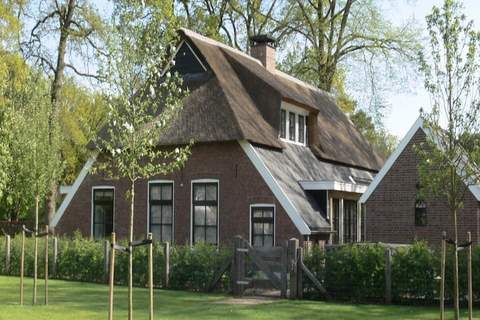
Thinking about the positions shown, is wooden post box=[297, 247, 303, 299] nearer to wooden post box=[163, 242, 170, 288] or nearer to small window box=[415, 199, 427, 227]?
wooden post box=[163, 242, 170, 288]

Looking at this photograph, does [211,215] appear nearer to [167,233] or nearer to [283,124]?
[167,233]

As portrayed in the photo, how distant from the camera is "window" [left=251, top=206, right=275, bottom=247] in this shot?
2422cm

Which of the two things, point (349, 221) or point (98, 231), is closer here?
point (98, 231)

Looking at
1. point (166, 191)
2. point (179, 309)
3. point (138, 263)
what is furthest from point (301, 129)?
point (179, 309)

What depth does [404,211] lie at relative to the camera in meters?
24.2

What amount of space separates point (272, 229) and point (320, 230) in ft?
5.08

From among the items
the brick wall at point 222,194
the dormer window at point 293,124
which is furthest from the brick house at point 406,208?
the dormer window at point 293,124

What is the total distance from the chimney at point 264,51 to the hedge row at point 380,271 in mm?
15961

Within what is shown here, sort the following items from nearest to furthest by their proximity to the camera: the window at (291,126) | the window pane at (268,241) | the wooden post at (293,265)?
1. the wooden post at (293,265)
2. the window pane at (268,241)
3. the window at (291,126)

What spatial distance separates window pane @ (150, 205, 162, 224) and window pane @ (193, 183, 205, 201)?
4.79 feet

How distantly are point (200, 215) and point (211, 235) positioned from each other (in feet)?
2.60

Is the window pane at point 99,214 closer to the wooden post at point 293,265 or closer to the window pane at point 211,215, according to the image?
the window pane at point 211,215

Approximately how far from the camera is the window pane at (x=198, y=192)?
25.6 m

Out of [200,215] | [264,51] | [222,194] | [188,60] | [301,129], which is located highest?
[264,51]
